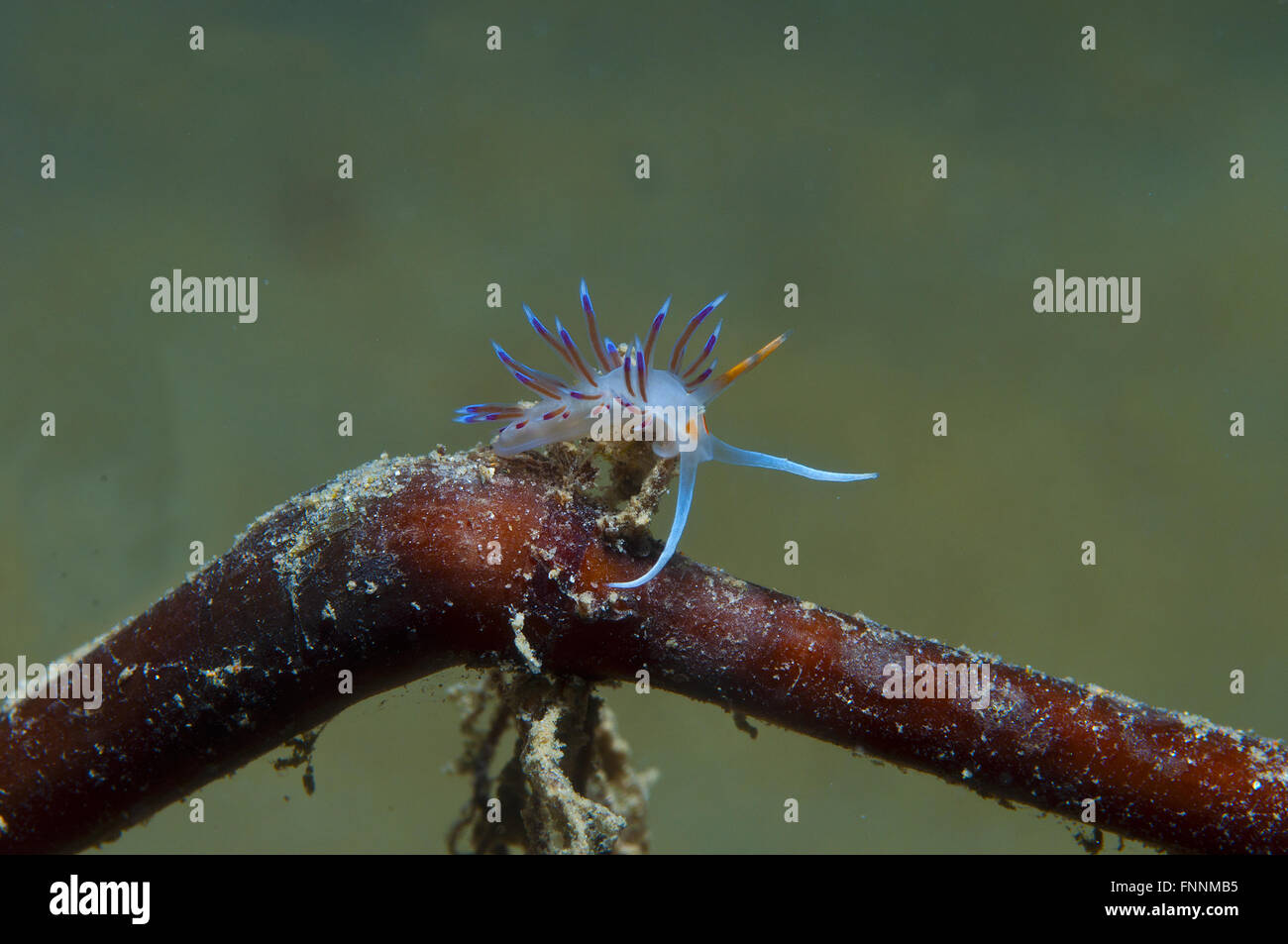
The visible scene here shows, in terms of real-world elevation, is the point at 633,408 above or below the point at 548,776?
above

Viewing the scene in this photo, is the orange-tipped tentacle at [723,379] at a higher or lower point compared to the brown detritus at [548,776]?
higher

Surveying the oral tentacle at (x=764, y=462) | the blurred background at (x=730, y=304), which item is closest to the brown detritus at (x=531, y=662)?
the oral tentacle at (x=764, y=462)

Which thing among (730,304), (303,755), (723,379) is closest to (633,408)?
(723,379)

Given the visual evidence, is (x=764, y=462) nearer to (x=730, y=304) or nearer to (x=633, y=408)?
(x=633, y=408)

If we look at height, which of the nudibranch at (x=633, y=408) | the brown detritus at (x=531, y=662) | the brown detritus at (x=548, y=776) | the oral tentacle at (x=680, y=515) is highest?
the nudibranch at (x=633, y=408)

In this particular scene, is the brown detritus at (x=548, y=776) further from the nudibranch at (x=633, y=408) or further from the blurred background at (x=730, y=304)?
the blurred background at (x=730, y=304)
